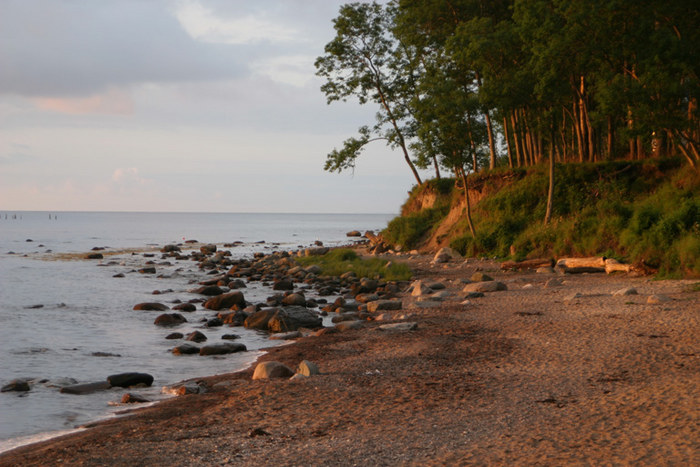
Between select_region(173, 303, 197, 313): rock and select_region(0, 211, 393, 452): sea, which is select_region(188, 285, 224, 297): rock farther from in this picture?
select_region(173, 303, 197, 313): rock

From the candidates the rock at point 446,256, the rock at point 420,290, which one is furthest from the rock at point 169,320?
the rock at point 446,256

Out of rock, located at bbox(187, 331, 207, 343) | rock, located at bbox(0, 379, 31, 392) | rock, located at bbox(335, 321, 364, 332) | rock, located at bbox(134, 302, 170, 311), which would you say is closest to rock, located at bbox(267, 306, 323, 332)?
rock, located at bbox(335, 321, 364, 332)

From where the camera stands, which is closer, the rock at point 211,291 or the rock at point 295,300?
the rock at point 295,300

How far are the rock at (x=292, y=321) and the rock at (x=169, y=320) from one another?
11.6ft

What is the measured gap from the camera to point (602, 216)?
85.9 ft

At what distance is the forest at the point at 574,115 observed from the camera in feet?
73.9

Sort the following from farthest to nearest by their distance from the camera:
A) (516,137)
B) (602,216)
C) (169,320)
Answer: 1. (516,137)
2. (602,216)
3. (169,320)

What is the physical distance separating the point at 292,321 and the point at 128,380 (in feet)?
20.7

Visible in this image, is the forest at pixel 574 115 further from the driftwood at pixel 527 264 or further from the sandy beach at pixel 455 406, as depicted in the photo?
the sandy beach at pixel 455 406

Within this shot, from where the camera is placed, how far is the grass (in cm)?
2761

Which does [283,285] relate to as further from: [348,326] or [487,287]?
[348,326]

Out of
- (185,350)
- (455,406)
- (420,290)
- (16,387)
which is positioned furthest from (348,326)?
(455,406)

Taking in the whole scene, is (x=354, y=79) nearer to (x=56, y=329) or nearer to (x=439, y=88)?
(x=439, y=88)

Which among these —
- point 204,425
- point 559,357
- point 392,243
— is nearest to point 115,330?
A: point 204,425
